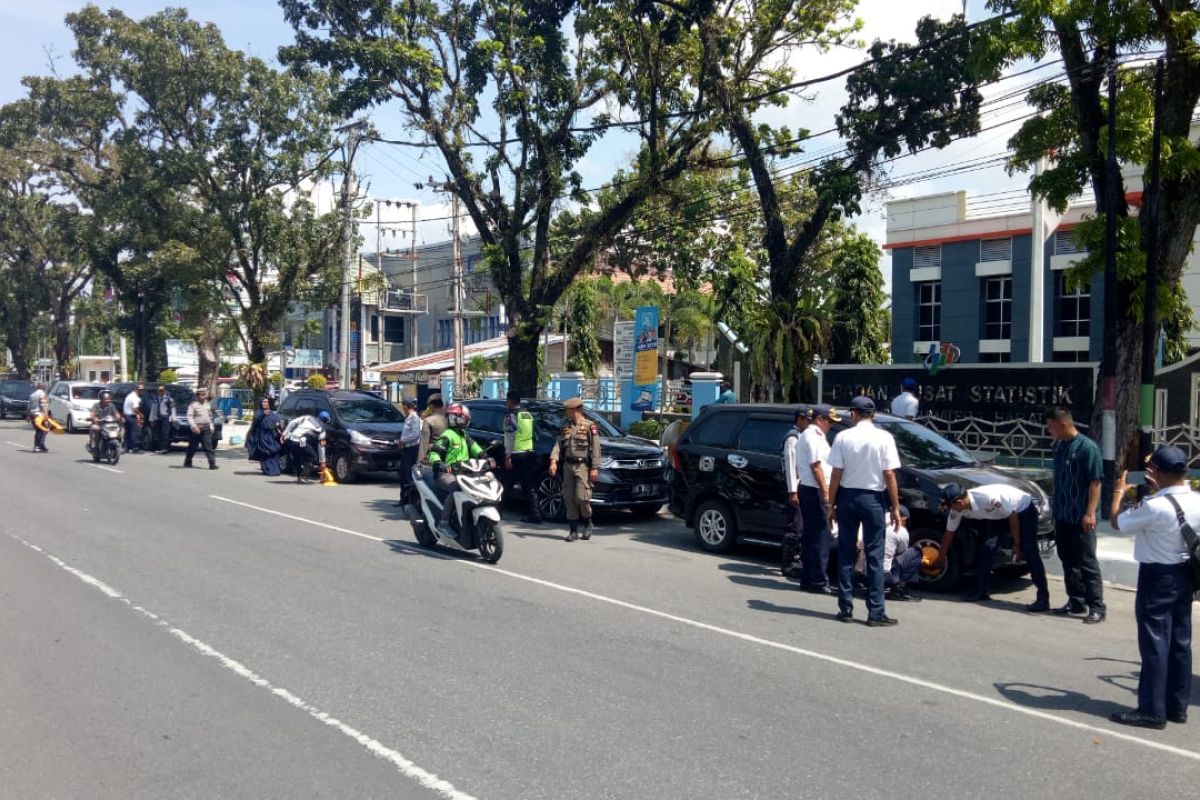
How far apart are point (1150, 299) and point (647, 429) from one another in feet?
42.5

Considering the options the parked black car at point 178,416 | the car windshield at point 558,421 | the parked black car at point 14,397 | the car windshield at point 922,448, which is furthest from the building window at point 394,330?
the car windshield at point 922,448

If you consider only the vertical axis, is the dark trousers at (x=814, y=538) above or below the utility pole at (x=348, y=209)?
below

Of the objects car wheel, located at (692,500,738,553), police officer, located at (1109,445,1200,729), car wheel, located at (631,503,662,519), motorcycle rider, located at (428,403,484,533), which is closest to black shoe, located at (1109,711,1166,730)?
police officer, located at (1109,445,1200,729)

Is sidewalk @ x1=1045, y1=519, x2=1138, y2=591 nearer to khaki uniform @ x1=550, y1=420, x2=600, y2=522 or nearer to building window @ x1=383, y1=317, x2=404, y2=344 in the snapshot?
khaki uniform @ x1=550, y1=420, x2=600, y2=522

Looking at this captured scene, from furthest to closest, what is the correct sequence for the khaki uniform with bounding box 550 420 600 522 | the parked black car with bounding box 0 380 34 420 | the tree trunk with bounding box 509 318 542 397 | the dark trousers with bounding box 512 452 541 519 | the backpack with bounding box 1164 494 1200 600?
the parked black car with bounding box 0 380 34 420
the tree trunk with bounding box 509 318 542 397
the dark trousers with bounding box 512 452 541 519
the khaki uniform with bounding box 550 420 600 522
the backpack with bounding box 1164 494 1200 600

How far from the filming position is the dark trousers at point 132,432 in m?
24.8

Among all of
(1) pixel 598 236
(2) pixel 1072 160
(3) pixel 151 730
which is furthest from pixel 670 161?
(3) pixel 151 730

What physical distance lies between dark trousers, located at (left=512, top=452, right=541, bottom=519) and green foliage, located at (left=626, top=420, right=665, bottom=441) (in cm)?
940

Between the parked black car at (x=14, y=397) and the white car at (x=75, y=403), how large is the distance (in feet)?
37.2

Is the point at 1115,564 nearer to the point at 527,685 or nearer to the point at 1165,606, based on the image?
the point at 1165,606

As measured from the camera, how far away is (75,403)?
3441 centimetres

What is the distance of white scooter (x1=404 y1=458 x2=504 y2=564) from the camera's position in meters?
10.9

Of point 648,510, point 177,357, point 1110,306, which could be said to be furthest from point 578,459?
point 177,357

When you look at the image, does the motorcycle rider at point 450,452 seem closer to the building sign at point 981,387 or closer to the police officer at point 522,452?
the police officer at point 522,452
